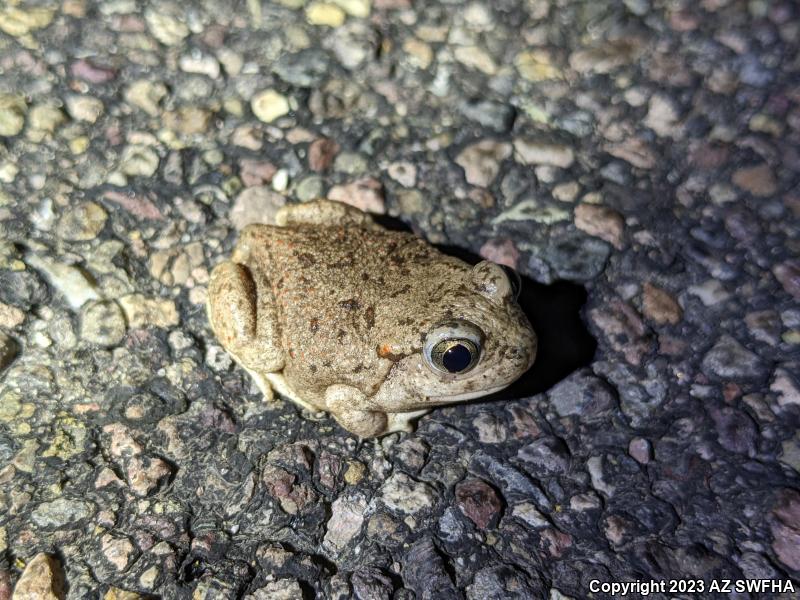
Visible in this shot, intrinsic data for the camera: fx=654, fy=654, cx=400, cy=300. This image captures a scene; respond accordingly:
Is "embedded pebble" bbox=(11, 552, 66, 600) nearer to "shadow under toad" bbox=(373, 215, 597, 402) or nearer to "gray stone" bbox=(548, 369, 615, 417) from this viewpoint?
"shadow under toad" bbox=(373, 215, 597, 402)

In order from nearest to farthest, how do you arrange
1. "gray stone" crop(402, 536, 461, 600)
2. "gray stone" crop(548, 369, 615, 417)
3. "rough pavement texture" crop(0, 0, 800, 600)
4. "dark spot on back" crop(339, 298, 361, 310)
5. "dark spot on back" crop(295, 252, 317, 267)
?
"gray stone" crop(402, 536, 461, 600)
"rough pavement texture" crop(0, 0, 800, 600)
"dark spot on back" crop(339, 298, 361, 310)
"dark spot on back" crop(295, 252, 317, 267)
"gray stone" crop(548, 369, 615, 417)

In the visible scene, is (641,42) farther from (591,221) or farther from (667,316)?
(667,316)

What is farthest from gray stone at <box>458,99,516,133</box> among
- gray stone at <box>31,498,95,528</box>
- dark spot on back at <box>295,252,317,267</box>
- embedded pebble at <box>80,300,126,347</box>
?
gray stone at <box>31,498,95,528</box>

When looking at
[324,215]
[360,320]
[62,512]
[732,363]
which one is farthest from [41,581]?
[732,363]

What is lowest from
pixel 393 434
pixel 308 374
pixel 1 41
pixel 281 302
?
pixel 393 434

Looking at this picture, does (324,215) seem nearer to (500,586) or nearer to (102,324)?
(102,324)

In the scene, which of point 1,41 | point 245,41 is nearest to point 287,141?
point 245,41

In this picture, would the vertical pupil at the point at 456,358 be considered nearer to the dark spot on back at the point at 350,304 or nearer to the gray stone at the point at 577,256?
the dark spot on back at the point at 350,304
